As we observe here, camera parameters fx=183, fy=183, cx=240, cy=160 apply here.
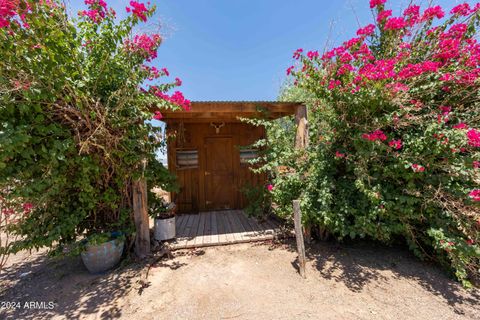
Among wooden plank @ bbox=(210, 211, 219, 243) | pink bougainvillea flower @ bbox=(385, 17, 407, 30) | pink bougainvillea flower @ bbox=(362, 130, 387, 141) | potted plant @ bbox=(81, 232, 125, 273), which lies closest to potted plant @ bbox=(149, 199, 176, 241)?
potted plant @ bbox=(81, 232, 125, 273)

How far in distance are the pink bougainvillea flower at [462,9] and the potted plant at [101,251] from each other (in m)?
5.65

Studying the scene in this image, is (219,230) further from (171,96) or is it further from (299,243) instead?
(171,96)

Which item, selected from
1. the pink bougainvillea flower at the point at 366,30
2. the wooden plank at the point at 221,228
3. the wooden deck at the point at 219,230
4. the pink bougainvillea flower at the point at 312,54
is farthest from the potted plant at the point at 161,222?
the pink bougainvillea flower at the point at 366,30

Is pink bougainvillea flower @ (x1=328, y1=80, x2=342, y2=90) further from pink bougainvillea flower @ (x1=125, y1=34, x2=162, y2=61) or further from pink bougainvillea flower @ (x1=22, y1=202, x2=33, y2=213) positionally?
pink bougainvillea flower @ (x1=22, y1=202, x2=33, y2=213)

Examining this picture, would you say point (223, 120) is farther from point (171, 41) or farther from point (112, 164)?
point (112, 164)

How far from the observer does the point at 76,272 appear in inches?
105

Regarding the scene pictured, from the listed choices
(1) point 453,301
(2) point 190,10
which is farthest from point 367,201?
(2) point 190,10

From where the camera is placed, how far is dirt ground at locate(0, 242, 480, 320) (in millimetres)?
1918

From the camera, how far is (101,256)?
2605mm

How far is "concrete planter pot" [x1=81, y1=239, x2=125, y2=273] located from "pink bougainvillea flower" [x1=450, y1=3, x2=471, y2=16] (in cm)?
572

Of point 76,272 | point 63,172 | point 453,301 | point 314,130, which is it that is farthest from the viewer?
point 314,130

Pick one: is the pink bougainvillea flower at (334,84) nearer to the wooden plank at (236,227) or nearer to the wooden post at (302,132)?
the wooden post at (302,132)

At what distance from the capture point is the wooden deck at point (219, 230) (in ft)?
10.9

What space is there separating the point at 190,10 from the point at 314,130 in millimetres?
3998
